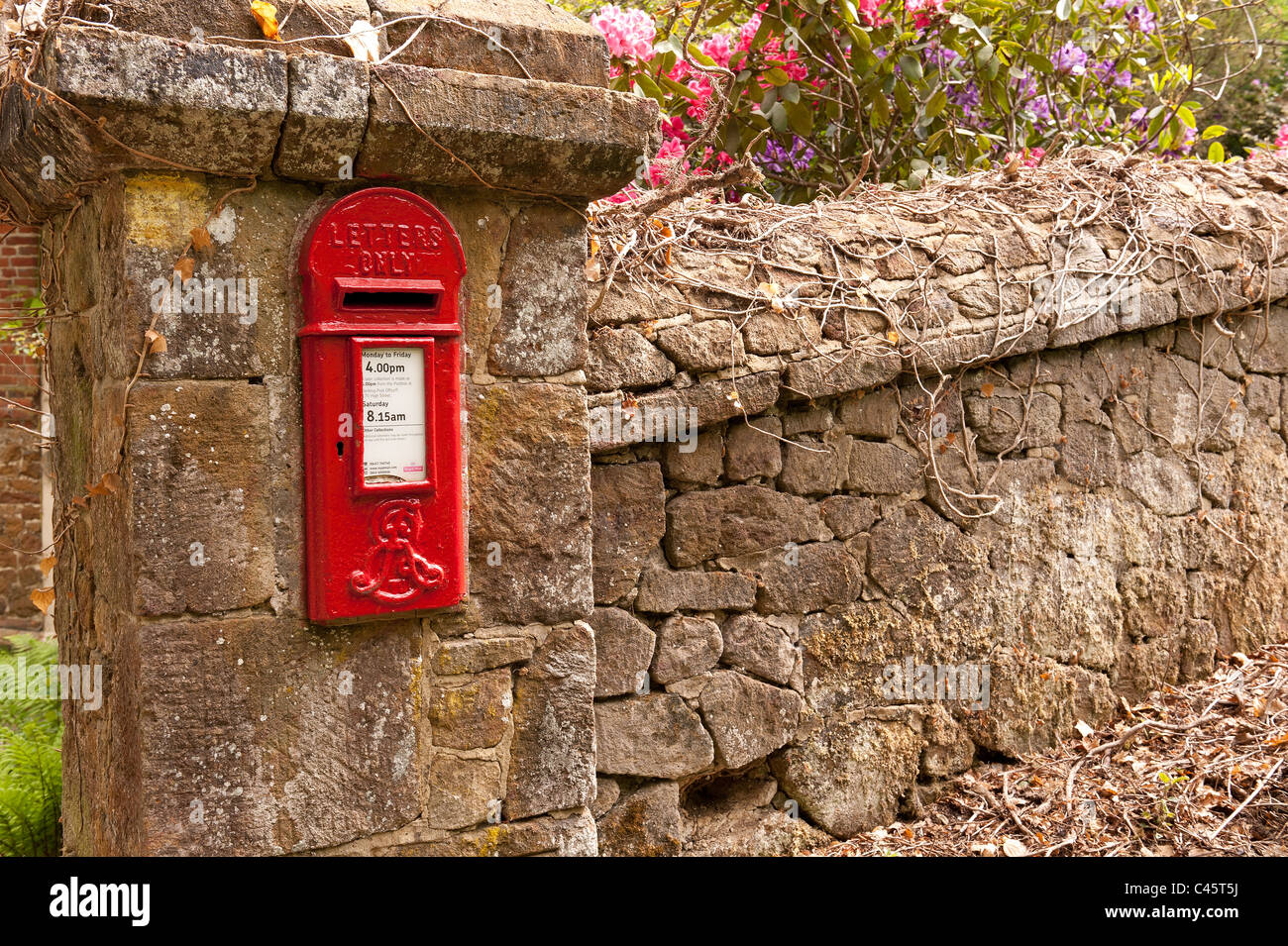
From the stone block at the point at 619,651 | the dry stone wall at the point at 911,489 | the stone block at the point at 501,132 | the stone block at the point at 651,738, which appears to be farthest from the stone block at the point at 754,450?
the stone block at the point at 501,132

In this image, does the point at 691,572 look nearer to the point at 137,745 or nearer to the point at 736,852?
the point at 736,852

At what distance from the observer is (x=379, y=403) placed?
6.74 ft

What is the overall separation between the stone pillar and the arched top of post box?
2.3 inches

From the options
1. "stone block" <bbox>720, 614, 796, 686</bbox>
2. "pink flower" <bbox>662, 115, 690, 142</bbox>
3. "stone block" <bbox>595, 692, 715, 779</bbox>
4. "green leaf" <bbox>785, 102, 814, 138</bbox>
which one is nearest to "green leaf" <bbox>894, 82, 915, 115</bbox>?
"green leaf" <bbox>785, 102, 814, 138</bbox>

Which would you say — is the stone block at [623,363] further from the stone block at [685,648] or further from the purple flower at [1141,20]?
the purple flower at [1141,20]

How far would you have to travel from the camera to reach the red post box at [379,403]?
2.02 meters

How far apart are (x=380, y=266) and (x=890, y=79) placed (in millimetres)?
3066

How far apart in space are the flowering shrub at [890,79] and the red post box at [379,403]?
203cm

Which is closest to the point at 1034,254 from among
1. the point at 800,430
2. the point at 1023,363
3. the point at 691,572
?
the point at 1023,363

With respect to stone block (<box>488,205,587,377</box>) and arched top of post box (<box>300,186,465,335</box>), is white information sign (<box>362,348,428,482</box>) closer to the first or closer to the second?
arched top of post box (<box>300,186,465,335</box>)

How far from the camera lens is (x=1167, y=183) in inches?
162

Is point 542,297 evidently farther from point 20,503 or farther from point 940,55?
point 20,503

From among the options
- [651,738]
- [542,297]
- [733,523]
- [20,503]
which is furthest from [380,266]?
[20,503]
